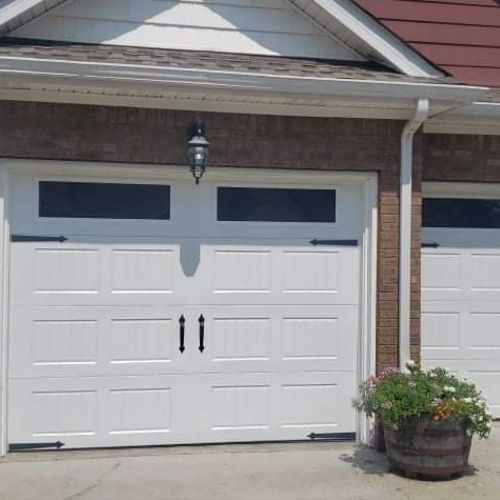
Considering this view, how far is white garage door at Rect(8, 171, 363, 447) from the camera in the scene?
22.5 feet

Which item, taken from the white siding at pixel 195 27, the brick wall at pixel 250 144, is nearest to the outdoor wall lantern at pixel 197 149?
the brick wall at pixel 250 144

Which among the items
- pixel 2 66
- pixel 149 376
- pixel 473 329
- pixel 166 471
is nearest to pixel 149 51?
pixel 2 66

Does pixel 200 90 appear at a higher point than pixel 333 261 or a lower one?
higher

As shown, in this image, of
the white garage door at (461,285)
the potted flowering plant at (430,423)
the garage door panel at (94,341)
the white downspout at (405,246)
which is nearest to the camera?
the potted flowering plant at (430,423)

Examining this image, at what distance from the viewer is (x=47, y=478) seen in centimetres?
618

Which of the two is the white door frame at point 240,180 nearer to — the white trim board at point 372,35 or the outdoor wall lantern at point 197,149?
the outdoor wall lantern at point 197,149

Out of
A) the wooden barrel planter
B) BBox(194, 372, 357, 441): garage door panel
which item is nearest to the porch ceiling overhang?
BBox(194, 372, 357, 441): garage door panel

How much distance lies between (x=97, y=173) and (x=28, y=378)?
5.91 ft

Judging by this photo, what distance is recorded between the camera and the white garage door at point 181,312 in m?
6.87

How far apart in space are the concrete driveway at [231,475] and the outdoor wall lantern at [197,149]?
2.37m

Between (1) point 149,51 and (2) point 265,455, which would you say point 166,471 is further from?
(1) point 149,51

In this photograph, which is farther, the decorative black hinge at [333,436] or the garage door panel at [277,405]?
the decorative black hinge at [333,436]

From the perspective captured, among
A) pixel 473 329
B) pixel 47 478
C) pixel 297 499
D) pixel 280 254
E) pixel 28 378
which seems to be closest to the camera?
pixel 297 499

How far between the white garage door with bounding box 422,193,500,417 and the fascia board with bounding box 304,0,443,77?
4.58 feet
